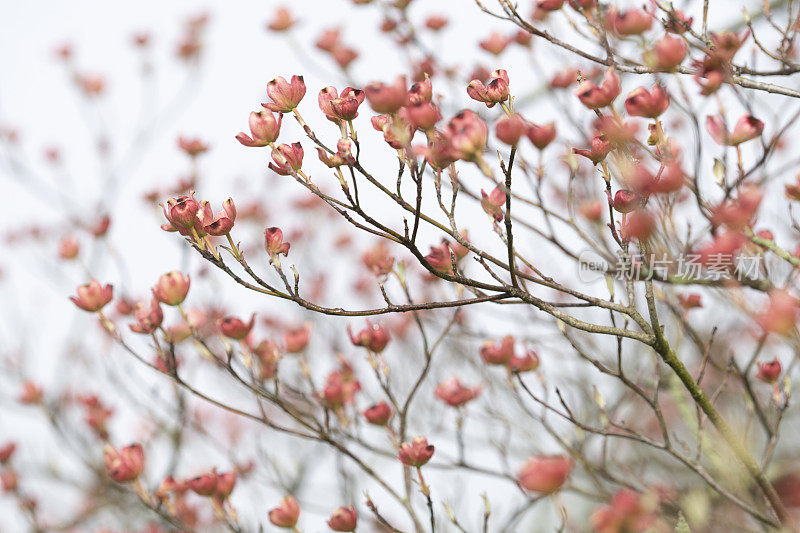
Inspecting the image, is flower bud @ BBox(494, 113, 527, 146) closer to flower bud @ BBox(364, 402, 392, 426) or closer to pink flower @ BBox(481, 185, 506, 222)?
pink flower @ BBox(481, 185, 506, 222)

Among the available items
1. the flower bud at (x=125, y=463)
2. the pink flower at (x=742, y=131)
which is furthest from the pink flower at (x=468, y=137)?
the flower bud at (x=125, y=463)

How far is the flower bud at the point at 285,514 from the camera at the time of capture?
125cm

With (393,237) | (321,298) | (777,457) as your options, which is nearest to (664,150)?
(393,237)

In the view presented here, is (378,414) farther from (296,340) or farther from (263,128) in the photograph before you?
(263,128)

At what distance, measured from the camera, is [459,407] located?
1574 mm

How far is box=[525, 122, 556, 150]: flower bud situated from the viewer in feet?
3.33

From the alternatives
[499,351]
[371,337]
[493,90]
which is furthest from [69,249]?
[493,90]

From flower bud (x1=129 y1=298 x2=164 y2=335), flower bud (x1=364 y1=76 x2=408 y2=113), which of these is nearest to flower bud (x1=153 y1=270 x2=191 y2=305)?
flower bud (x1=129 y1=298 x2=164 y2=335)

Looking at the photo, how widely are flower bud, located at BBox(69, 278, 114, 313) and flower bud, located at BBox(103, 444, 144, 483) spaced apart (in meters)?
0.34

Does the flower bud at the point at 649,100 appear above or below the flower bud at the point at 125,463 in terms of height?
above

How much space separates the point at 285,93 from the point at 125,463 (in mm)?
926

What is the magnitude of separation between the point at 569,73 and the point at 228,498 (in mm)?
1446

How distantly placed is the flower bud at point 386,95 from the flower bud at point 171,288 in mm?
585

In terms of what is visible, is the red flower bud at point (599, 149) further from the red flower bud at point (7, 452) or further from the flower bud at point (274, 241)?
the red flower bud at point (7, 452)
